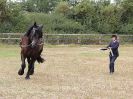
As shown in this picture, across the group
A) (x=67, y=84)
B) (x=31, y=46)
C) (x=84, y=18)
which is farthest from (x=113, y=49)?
(x=84, y=18)

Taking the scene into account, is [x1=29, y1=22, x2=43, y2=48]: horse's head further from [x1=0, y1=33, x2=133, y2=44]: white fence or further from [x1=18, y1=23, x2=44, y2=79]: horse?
[x1=0, y1=33, x2=133, y2=44]: white fence

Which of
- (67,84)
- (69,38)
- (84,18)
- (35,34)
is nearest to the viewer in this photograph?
(67,84)

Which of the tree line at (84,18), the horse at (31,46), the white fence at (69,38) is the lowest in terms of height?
the white fence at (69,38)

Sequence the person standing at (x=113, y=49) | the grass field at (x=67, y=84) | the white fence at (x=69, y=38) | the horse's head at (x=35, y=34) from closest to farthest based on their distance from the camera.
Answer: the grass field at (x=67, y=84)
the horse's head at (x=35, y=34)
the person standing at (x=113, y=49)
the white fence at (x=69, y=38)

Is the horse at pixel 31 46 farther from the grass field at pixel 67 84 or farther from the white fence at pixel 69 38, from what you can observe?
the white fence at pixel 69 38

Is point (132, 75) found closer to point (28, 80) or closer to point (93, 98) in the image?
point (28, 80)

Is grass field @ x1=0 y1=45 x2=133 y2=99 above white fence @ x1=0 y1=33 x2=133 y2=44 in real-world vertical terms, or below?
above

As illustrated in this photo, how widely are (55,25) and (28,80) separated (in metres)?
34.9

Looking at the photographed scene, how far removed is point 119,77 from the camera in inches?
728

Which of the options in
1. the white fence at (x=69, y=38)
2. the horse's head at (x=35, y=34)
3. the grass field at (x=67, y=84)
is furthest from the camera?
the white fence at (x=69, y=38)

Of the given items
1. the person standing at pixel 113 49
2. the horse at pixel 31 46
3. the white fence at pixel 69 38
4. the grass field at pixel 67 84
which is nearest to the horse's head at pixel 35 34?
the horse at pixel 31 46

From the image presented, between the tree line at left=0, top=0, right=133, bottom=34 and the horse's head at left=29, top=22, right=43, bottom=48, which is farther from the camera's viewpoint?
the tree line at left=0, top=0, right=133, bottom=34

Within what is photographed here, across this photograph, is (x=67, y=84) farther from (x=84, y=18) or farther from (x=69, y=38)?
(x=84, y=18)

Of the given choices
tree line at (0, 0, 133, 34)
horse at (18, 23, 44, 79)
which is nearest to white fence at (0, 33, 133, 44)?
tree line at (0, 0, 133, 34)
